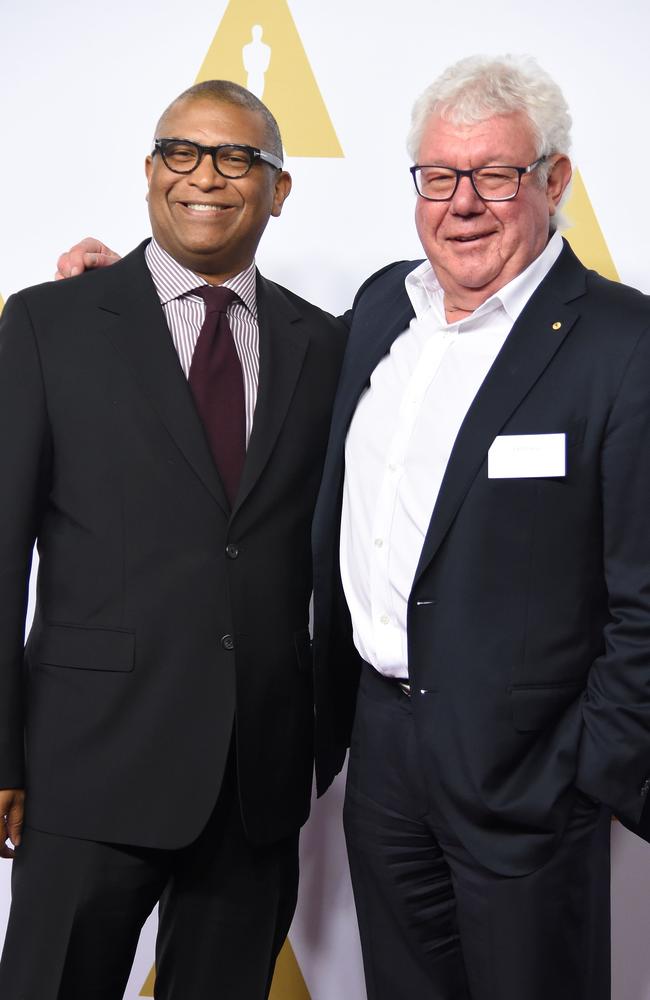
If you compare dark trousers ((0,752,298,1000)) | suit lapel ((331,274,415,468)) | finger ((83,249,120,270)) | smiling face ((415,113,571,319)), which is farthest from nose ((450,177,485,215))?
dark trousers ((0,752,298,1000))

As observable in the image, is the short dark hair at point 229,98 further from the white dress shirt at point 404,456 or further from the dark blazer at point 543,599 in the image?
the dark blazer at point 543,599

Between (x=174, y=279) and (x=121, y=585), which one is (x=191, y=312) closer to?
(x=174, y=279)

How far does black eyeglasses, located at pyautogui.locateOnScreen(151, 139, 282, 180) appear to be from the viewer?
1.69 metres

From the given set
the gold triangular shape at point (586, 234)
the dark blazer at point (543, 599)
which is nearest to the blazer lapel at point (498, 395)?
the dark blazer at point (543, 599)

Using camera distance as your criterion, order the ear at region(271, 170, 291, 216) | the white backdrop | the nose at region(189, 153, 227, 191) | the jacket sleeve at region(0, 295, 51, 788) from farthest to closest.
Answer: the white backdrop
the ear at region(271, 170, 291, 216)
the nose at region(189, 153, 227, 191)
the jacket sleeve at region(0, 295, 51, 788)

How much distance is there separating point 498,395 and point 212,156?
600mm

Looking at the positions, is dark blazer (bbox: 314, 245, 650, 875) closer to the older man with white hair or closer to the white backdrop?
the older man with white hair

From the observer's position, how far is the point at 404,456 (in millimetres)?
1601

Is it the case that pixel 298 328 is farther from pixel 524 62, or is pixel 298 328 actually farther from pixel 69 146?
pixel 69 146

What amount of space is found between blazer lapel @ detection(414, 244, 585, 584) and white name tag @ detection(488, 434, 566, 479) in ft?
0.06

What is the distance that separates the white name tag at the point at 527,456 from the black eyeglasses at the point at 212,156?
0.61 metres

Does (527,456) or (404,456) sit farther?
(404,456)

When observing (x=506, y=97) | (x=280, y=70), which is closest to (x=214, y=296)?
(x=506, y=97)

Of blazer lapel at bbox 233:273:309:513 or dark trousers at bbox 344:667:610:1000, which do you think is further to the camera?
blazer lapel at bbox 233:273:309:513
